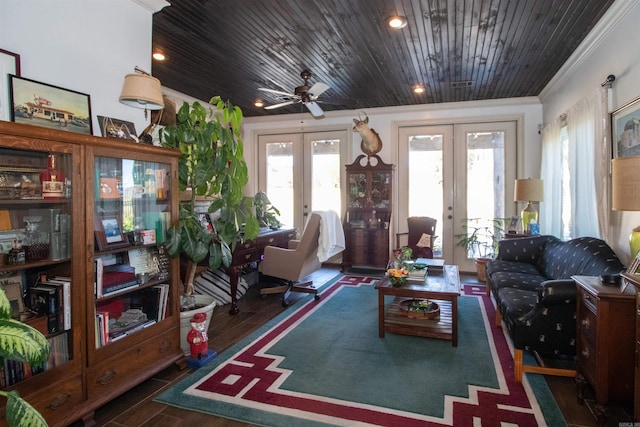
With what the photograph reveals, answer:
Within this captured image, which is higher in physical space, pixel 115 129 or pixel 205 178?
pixel 115 129

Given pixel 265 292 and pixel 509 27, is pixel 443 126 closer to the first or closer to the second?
pixel 509 27

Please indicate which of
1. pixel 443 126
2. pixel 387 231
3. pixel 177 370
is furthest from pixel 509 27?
pixel 177 370

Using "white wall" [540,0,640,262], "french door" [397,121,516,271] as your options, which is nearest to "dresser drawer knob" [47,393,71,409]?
"white wall" [540,0,640,262]

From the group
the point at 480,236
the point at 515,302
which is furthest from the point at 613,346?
the point at 480,236

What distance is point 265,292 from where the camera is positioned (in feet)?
13.9

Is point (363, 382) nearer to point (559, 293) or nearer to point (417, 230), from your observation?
point (559, 293)

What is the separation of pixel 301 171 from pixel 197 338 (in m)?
4.39

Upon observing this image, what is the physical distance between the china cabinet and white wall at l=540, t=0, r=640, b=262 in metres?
3.58

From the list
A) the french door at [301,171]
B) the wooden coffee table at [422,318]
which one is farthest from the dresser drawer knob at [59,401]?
the french door at [301,171]

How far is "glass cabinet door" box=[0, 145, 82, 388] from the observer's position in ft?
5.81

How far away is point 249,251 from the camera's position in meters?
3.99

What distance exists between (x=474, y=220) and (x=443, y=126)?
1629mm

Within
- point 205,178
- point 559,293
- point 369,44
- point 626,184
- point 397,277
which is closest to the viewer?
point 626,184

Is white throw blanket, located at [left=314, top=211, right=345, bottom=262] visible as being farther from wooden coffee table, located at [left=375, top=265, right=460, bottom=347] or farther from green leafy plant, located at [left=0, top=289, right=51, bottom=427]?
green leafy plant, located at [left=0, top=289, right=51, bottom=427]
